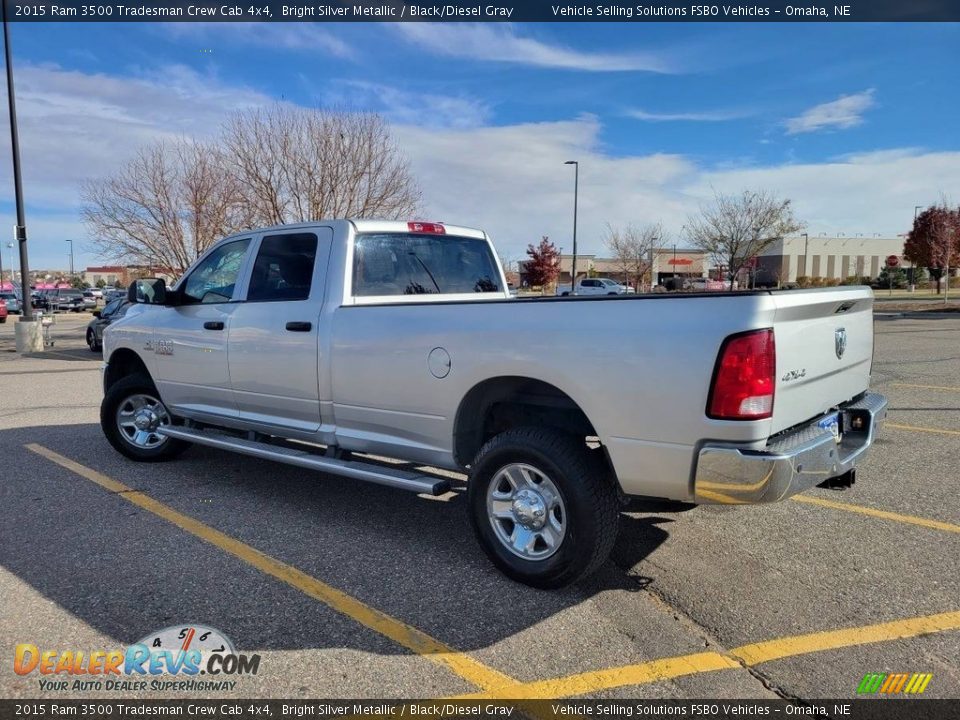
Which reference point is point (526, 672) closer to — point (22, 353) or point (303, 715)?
point (303, 715)

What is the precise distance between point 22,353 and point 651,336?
59.6 feet

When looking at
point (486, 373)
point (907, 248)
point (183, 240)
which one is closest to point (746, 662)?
point (486, 373)

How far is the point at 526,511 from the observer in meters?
3.57

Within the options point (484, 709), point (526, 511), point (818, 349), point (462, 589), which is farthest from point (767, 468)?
point (462, 589)

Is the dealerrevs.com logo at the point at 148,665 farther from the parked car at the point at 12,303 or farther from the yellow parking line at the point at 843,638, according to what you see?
the parked car at the point at 12,303

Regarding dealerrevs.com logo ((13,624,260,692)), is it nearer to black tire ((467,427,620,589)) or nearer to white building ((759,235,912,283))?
black tire ((467,427,620,589))

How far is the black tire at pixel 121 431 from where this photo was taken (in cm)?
605

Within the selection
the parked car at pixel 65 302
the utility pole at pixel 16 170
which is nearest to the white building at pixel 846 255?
the parked car at pixel 65 302

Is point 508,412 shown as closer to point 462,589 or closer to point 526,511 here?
point 526,511

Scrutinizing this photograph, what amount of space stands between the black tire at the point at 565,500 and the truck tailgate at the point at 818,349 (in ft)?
2.83

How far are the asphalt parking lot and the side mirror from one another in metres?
1.44

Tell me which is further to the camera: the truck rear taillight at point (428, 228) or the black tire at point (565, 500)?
the truck rear taillight at point (428, 228)

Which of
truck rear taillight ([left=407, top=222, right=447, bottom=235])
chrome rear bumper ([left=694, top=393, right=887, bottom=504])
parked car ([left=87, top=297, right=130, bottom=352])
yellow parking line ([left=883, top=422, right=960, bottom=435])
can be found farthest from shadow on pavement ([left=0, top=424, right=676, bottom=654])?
parked car ([left=87, top=297, right=130, bottom=352])

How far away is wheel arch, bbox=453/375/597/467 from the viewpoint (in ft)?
12.0
